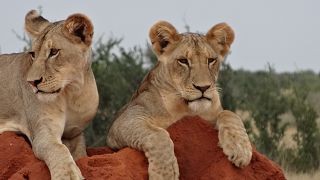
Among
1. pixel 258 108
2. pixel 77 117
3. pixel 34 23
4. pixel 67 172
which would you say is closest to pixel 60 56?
pixel 77 117

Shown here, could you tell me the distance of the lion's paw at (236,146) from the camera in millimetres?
6094

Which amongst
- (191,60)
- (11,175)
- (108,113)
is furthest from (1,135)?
(108,113)

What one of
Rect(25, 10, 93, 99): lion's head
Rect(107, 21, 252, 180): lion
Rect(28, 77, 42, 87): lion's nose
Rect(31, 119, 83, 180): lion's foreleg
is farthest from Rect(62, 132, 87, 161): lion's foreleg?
Rect(28, 77, 42, 87): lion's nose

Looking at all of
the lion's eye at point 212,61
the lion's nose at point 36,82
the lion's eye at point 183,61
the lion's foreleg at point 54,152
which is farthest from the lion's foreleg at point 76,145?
the lion's eye at point 212,61

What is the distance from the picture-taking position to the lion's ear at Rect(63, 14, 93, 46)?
6648 mm

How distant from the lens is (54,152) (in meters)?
6.08

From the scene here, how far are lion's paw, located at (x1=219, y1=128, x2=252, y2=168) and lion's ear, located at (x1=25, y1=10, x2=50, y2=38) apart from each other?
1784 mm

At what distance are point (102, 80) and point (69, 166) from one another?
8.31 meters

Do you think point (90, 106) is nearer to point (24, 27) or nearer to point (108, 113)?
point (24, 27)

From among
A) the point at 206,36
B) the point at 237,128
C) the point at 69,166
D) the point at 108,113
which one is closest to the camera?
the point at 69,166

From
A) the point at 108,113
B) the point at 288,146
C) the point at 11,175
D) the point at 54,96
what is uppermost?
the point at 54,96

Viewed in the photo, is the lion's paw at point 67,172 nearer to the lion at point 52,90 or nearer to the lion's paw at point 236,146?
the lion at point 52,90

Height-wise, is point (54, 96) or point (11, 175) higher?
point (54, 96)

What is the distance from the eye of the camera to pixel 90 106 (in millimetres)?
6938
